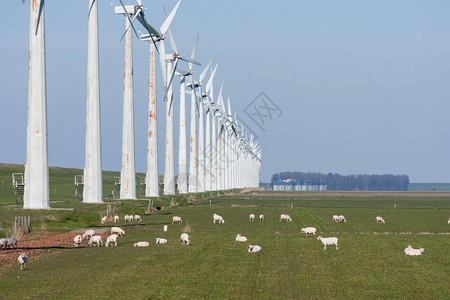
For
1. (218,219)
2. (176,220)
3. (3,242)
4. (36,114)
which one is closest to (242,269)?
(3,242)

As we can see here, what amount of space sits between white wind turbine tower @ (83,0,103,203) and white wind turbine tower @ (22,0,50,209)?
14.8m

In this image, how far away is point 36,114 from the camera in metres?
62.2

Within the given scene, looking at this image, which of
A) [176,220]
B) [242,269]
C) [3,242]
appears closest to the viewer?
[242,269]

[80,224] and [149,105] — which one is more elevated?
[149,105]

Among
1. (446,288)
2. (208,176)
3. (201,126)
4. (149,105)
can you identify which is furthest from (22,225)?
(208,176)

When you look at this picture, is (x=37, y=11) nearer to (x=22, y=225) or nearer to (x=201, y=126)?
(x=22, y=225)

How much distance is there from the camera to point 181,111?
14262 centimetres

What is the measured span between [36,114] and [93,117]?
1625cm

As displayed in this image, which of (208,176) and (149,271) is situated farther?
(208,176)

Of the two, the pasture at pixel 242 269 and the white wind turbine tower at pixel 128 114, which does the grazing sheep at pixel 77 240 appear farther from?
the white wind turbine tower at pixel 128 114

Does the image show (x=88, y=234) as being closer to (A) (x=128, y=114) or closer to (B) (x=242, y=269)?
(B) (x=242, y=269)

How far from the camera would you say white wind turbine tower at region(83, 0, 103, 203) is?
7719 cm

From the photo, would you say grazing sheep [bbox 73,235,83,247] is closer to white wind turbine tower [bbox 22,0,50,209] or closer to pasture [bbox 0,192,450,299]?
pasture [bbox 0,192,450,299]

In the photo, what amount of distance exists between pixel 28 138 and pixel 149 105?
157 ft
